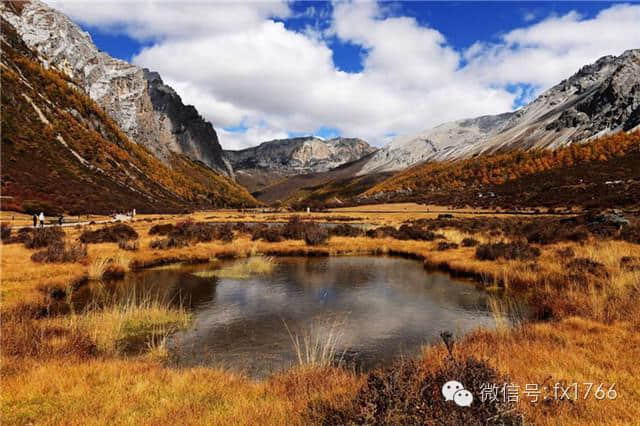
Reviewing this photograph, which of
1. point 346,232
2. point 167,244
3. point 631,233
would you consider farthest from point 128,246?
point 631,233

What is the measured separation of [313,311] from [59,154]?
100195mm

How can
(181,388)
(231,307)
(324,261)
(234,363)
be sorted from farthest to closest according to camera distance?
(324,261) → (231,307) → (234,363) → (181,388)

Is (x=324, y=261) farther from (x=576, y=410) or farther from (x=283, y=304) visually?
(x=576, y=410)

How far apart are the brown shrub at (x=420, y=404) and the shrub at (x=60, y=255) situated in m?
21.9

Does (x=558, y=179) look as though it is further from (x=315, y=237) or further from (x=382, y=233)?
(x=315, y=237)

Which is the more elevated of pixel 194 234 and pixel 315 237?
pixel 194 234

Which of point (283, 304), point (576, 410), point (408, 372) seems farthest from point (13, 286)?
point (576, 410)

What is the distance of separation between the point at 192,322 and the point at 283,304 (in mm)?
4166

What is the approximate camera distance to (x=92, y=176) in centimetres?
9331

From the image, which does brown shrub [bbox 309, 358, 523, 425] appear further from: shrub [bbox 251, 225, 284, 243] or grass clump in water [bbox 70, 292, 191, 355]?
shrub [bbox 251, 225, 284, 243]

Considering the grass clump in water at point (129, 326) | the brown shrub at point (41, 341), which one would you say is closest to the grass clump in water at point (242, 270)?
the grass clump in water at point (129, 326)

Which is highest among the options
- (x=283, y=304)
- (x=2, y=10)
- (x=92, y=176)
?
(x=2, y=10)

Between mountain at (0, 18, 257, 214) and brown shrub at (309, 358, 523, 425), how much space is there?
66765 mm

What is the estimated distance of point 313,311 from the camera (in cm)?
1573
